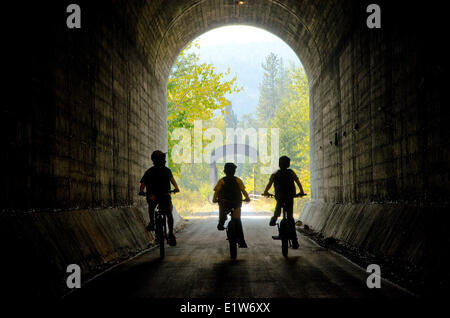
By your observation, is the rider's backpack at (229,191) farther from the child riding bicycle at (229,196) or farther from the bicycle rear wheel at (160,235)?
the bicycle rear wheel at (160,235)

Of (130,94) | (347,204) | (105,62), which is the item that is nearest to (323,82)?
(347,204)

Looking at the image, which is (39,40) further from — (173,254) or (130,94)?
(130,94)

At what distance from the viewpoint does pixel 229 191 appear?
395 inches

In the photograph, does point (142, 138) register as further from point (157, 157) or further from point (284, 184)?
point (284, 184)

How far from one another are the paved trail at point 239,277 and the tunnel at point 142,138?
62 centimetres

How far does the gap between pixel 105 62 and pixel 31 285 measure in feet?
21.2

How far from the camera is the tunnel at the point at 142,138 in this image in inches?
265

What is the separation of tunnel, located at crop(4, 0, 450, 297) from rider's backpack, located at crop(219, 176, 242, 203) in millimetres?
2339

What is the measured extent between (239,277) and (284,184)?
3.42 metres

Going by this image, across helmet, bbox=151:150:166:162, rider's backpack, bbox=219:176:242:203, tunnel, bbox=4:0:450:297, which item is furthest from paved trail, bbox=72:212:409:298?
→ helmet, bbox=151:150:166:162

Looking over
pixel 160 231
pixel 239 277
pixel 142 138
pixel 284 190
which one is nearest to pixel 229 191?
pixel 284 190

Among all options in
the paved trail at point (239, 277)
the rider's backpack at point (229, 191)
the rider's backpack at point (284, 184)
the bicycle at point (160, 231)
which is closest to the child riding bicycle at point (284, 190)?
the rider's backpack at point (284, 184)

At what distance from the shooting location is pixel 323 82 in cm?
1769
